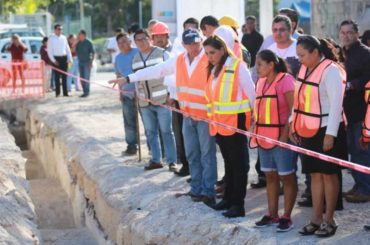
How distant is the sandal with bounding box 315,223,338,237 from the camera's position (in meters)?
5.90

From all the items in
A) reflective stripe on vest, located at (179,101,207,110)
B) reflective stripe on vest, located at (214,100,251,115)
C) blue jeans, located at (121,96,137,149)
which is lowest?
blue jeans, located at (121,96,137,149)

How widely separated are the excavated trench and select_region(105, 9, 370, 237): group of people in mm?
1958

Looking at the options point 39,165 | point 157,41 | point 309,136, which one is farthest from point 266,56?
point 39,165

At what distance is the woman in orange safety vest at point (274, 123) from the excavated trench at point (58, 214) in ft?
8.35

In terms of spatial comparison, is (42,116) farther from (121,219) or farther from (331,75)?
(331,75)

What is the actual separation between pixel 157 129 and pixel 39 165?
21.1 ft

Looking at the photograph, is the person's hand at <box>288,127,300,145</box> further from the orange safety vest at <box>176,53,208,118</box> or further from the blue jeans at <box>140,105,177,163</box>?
the blue jeans at <box>140,105,177,163</box>

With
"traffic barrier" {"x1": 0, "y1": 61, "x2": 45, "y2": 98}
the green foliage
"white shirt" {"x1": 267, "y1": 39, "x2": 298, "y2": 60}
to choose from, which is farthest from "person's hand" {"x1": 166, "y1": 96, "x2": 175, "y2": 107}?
the green foliage

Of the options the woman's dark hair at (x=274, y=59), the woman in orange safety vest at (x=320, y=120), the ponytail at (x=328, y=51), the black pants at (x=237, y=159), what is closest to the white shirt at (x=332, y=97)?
the woman in orange safety vest at (x=320, y=120)

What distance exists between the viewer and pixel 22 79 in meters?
18.7

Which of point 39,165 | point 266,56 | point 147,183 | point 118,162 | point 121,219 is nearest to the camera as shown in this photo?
point 266,56

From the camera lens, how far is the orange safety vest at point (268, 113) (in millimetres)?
6391

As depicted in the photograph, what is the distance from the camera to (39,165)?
1520 cm

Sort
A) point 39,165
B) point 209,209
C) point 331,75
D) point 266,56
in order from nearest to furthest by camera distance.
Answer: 1. point 331,75
2. point 266,56
3. point 209,209
4. point 39,165
